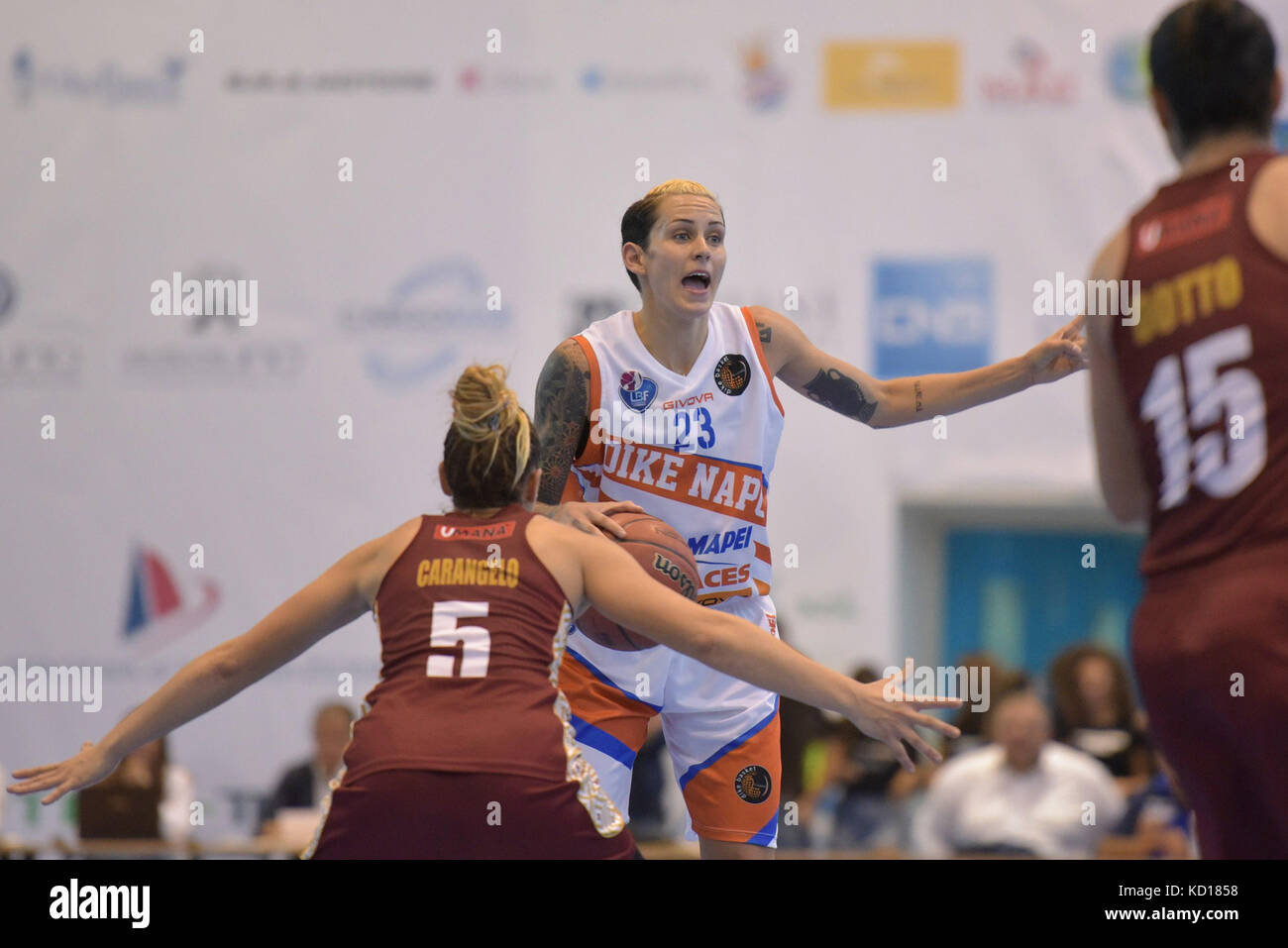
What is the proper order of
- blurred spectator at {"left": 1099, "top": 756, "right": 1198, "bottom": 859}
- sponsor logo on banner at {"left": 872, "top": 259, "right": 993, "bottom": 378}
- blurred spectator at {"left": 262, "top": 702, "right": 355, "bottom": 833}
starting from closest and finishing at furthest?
blurred spectator at {"left": 1099, "top": 756, "right": 1198, "bottom": 859} < blurred spectator at {"left": 262, "top": 702, "right": 355, "bottom": 833} < sponsor logo on banner at {"left": 872, "top": 259, "right": 993, "bottom": 378}

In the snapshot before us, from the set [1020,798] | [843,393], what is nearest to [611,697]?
[843,393]

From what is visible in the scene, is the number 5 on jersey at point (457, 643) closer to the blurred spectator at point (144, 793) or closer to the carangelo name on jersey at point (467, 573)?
the carangelo name on jersey at point (467, 573)

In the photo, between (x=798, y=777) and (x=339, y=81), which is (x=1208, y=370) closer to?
(x=798, y=777)

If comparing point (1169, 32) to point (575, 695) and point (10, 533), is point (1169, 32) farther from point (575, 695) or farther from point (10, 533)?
point (10, 533)

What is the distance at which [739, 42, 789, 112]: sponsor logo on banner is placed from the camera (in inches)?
398

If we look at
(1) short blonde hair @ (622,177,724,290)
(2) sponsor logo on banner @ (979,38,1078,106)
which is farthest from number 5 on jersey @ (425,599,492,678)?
(2) sponsor logo on banner @ (979,38,1078,106)

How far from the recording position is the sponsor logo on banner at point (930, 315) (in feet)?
32.3

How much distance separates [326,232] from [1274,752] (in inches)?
344

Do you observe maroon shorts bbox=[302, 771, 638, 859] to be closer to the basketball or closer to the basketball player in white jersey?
the basketball

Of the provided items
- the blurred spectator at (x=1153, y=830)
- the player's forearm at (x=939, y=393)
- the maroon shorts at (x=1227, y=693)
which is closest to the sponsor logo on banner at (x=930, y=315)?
the blurred spectator at (x=1153, y=830)

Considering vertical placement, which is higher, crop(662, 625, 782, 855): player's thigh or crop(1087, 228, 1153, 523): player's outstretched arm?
crop(1087, 228, 1153, 523): player's outstretched arm

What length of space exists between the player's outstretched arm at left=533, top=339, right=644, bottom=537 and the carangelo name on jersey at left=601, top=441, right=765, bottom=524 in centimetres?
12

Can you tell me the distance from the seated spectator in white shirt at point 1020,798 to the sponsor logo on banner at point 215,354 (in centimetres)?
547

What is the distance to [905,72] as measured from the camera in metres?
10.0
